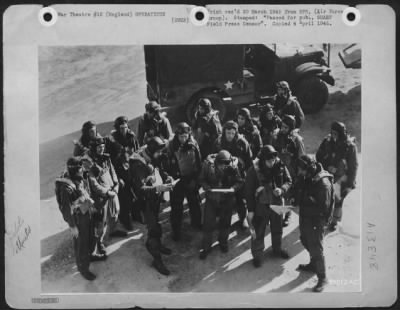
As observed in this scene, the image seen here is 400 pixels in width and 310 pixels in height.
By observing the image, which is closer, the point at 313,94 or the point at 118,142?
the point at 118,142

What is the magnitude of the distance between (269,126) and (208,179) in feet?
1.97

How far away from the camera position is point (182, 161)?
11.7 ft

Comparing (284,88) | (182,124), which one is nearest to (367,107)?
(284,88)

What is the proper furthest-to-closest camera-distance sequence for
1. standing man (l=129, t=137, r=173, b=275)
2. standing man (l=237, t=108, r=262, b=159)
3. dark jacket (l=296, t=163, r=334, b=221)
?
standing man (l=237, t=108, r=262, b=159) → standing man (l=129, t=137, r=173, b=275) → dark jacket (l=296, t=163, r=334, b=221)

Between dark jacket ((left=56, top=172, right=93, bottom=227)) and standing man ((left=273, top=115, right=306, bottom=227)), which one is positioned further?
standing man ((left=273, top=115, right=306, bottom=227))

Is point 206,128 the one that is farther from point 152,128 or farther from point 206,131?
point 152,128

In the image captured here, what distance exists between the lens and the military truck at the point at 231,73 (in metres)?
3.61

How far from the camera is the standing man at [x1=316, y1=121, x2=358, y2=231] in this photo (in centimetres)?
358

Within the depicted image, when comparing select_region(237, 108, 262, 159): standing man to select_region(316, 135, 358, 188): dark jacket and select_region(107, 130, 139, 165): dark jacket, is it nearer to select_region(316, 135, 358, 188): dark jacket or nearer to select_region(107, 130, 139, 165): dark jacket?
select_region(316, 135, 358, 188): dark jacket

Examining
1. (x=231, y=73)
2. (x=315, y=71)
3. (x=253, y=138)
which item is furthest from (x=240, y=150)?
(x=315, y=71)

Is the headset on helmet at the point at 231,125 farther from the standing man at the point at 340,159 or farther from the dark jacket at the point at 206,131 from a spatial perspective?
the standing man at the point at 340,159

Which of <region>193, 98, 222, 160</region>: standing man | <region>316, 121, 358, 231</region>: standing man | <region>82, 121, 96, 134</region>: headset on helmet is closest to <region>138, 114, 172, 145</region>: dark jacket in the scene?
<region>193, 98, 222, 160</region>: standing man

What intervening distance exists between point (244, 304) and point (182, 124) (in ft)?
4.39

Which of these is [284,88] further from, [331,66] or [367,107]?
[367,107]
